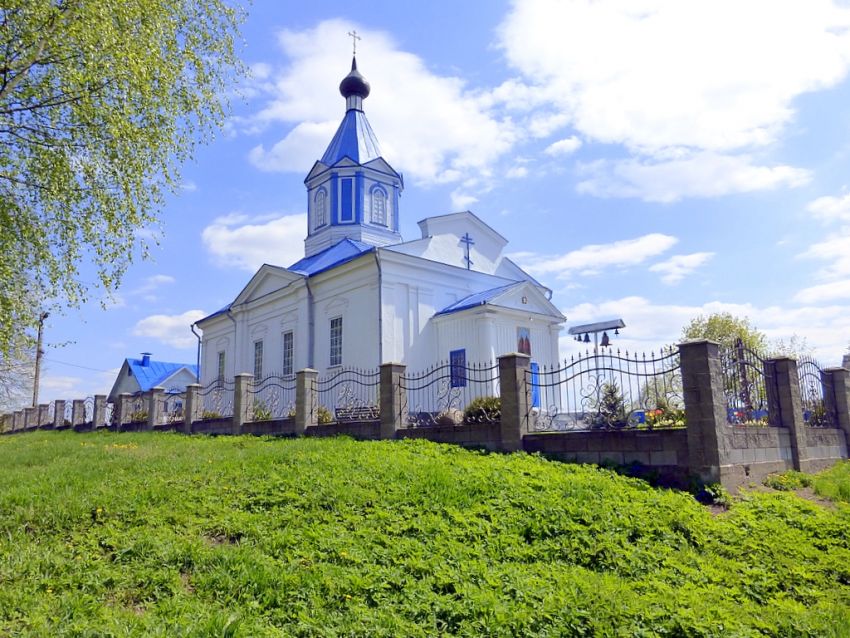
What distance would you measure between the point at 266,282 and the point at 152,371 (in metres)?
21.8

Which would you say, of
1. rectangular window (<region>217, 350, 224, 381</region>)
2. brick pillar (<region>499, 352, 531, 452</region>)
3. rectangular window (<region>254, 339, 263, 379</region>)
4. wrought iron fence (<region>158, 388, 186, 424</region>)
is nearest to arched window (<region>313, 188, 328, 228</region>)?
rectangular window (<region>254, 339, 263, 379</region>)

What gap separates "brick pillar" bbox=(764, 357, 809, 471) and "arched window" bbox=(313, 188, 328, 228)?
18.1 meters

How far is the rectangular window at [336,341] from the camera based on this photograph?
19.9 metres

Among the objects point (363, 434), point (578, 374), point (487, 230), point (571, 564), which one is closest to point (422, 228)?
point (487, 230)

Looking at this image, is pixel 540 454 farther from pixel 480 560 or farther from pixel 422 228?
pixel 422 228

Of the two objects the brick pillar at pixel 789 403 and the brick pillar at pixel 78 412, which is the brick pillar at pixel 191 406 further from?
the brick pillar at pixel 789 403

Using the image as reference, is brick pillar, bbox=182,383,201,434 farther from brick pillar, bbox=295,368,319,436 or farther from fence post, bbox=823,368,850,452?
fence post, bbox=823,368,850,452

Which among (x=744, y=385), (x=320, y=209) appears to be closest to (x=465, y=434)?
(x=744, y=385)

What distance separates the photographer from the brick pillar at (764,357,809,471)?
30.4 ft

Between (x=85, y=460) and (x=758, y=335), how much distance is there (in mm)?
31990

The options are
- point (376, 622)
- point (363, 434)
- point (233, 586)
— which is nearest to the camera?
point (376, 622)

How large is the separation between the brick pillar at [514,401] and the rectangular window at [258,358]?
1639cm

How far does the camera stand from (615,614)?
4.21 metres

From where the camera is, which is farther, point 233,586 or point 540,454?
point 540,454
